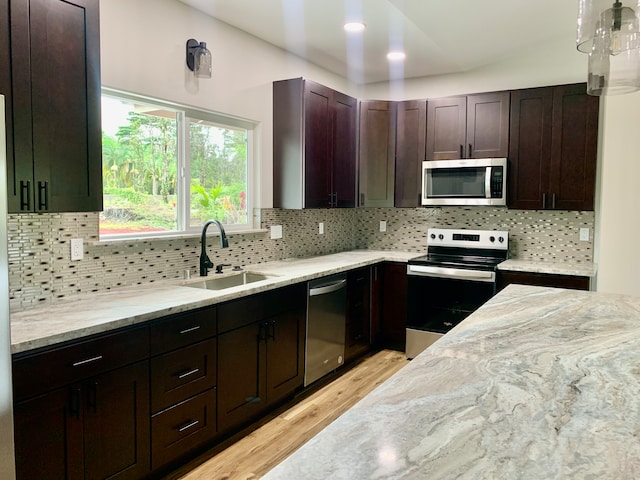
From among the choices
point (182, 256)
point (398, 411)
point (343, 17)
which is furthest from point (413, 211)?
point (398, 411)

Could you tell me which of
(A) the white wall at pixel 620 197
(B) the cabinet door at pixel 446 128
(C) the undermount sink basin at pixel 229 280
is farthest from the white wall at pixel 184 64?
(A) the white wall at pixel 620 197

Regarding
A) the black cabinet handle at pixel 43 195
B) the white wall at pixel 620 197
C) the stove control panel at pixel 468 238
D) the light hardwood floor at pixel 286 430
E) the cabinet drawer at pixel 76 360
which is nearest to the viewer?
the cabinet drawer at pixel 76 360

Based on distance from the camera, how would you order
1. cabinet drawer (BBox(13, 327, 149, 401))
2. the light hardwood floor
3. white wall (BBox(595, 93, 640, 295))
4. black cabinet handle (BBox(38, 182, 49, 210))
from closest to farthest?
1. cabinet drawer (BBox(13, 327, 149, 401))
2. black cabinet handle (BBox(38, 182, 49, 210))
3. the light hardwood floor
4. white wall (BBox(595, 93, 640, 295))

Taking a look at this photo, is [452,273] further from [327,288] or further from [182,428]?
[182,428]

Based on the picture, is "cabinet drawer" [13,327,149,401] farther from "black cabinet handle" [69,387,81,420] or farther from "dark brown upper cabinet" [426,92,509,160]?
"dark brown upper cabinet" [426,92,509,160]

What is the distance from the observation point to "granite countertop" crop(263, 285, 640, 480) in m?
0.85

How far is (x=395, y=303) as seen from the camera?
434 cm

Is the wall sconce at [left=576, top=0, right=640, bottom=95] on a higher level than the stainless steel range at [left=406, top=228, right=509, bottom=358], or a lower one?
higher

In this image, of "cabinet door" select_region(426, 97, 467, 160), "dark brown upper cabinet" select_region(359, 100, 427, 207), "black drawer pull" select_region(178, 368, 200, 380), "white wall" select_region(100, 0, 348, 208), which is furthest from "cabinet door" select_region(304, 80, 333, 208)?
"black drawer pull" select_region(178, 368, 200, 380)

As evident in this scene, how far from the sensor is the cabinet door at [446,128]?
4.23 meters

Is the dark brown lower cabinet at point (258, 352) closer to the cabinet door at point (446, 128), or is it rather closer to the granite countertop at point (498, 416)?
the granite countertop at point (498, 416)

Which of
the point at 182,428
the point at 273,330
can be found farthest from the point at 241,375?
the point at 182,428

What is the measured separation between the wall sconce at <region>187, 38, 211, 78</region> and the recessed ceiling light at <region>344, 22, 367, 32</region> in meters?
1.00

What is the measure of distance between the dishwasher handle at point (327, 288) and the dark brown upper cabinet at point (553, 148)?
5.35ft
